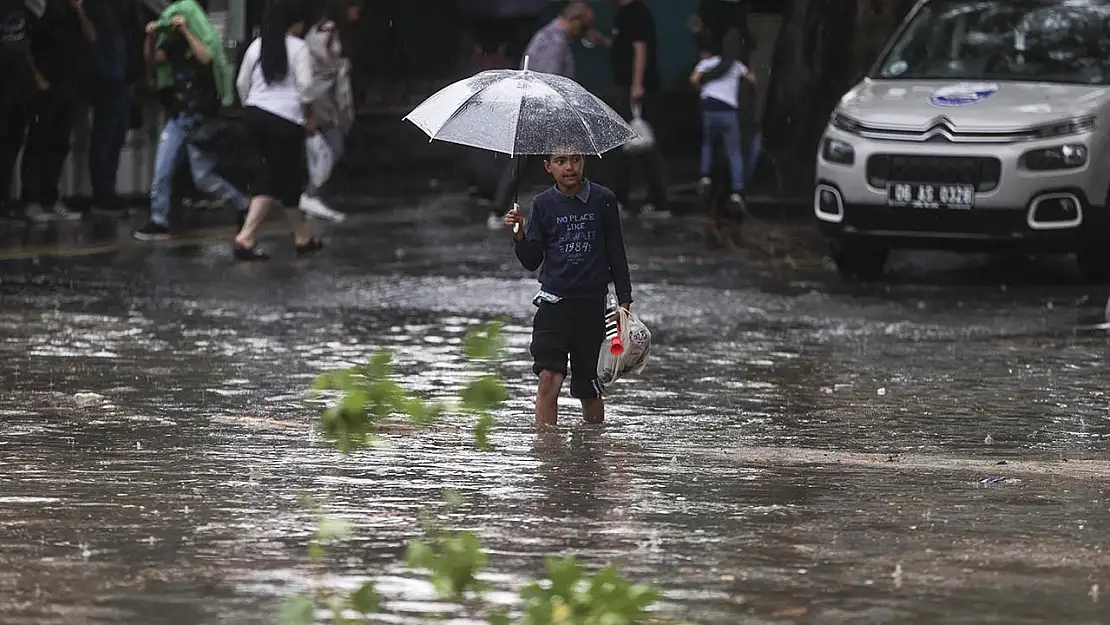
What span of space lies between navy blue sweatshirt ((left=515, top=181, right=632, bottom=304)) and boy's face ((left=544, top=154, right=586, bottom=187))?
0.08 meters

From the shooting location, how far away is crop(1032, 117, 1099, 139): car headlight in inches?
571

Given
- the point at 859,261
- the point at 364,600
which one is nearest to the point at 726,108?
the point at 859,261

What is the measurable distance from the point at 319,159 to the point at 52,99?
7.19ft

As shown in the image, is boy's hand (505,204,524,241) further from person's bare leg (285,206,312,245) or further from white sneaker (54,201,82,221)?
white sneaker (54,201,82,221)

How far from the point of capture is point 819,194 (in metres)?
15.4

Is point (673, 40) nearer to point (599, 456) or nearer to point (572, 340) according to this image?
point (572, 340)

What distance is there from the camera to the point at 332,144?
64.6ft

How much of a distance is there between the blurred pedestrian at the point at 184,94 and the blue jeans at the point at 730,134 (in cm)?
437

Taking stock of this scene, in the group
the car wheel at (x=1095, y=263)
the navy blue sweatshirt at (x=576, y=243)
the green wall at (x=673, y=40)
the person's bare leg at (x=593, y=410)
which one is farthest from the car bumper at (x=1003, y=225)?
the green wall at (x=673, y=40)

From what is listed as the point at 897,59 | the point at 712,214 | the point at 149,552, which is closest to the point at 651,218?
the point at 712,214

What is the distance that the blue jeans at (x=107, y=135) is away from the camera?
18469 millimetres

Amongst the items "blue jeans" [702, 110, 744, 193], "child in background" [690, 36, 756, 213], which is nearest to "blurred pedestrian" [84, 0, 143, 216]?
"child in background" [690, 36, 756, 213]

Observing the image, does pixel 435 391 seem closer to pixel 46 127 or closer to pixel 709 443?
pixel 709 443

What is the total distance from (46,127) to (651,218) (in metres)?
5.23
